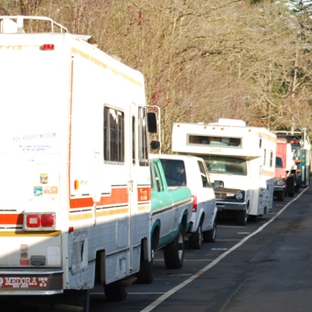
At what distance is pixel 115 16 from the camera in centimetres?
2478

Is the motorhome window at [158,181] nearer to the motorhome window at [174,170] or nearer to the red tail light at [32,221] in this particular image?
the motorhome window at [174,170]

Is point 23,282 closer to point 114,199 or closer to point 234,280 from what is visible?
point 114,199

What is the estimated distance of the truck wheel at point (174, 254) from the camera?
1542 cm

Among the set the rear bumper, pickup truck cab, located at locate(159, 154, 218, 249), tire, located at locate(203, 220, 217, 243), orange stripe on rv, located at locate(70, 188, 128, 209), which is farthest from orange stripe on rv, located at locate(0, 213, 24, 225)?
the rear bumper

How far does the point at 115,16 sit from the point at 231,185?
5.45m

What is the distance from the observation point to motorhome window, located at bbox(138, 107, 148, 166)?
1210cm

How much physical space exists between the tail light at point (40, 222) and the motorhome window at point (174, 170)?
1011 centimetres

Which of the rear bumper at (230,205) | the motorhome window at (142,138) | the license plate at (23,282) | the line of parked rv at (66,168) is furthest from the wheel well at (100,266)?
the rear bumper at (230,205)

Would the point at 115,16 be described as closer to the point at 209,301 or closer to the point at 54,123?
the point at 209,301

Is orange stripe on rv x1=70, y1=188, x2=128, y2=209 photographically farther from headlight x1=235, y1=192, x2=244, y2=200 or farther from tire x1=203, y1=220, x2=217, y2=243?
headlight x1=235, y1=192, x2=244, y2=200

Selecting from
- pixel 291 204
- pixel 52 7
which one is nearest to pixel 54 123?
pixel 52 7

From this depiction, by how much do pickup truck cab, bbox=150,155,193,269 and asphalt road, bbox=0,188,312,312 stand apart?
0.36 metres

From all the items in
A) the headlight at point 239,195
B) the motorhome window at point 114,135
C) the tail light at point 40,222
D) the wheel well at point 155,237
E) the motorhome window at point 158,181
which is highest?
the motorhome window at point 114,135

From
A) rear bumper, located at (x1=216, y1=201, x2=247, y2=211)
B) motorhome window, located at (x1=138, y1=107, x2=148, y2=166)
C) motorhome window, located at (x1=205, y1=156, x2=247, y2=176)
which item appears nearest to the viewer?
motorhome window, located at (x1=138, y1=107, x2=148, y2=166)
